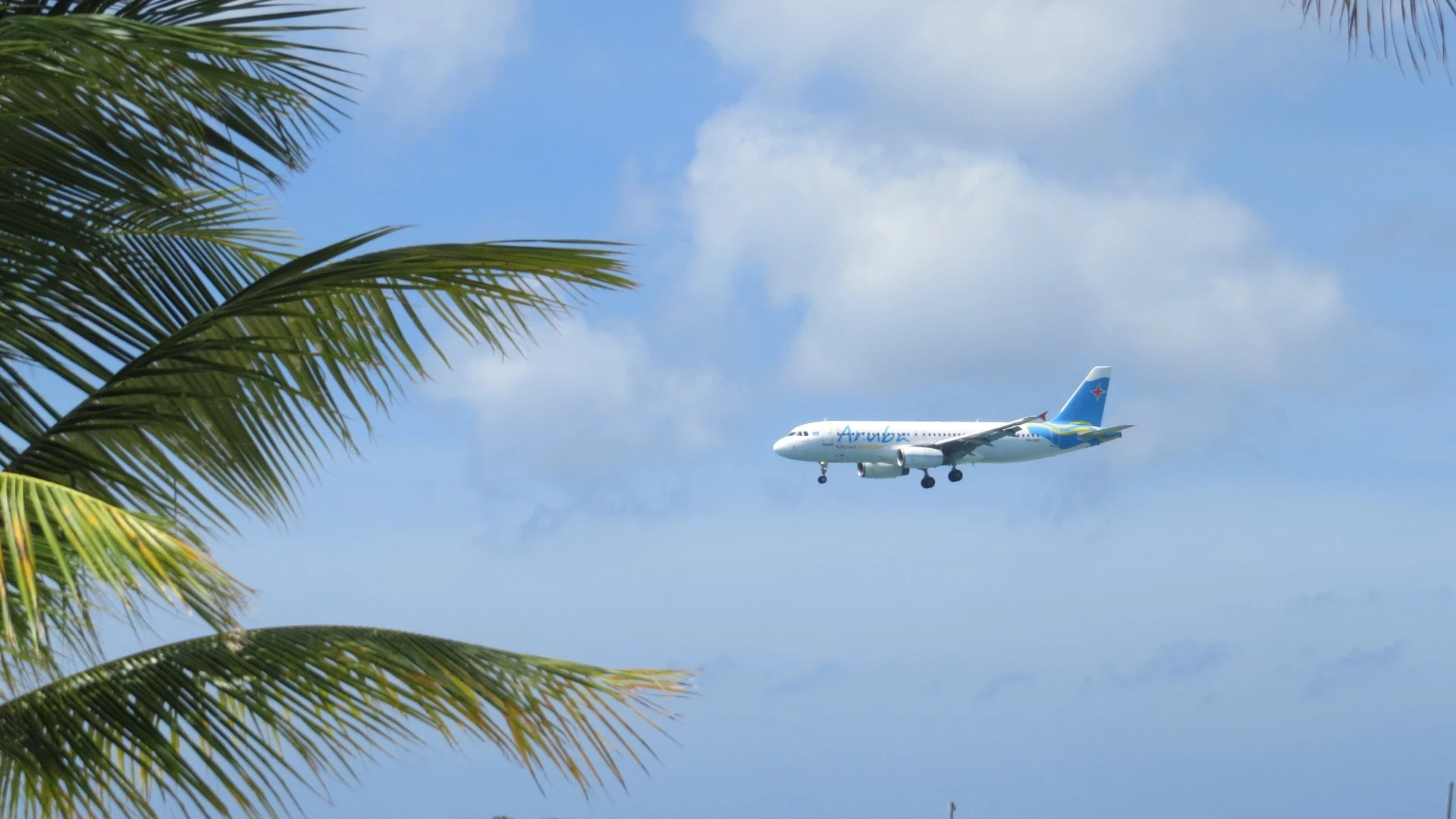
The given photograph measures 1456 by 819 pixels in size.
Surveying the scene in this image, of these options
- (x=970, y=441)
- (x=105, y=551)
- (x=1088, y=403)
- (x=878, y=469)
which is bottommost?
(x=105, y=551)

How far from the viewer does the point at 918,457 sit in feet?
160

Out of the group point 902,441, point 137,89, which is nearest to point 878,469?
point 902,441

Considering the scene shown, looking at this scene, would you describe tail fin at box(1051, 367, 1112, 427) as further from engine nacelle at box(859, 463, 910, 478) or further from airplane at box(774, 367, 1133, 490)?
engine nacelle at box(859, 463, 910, 478)

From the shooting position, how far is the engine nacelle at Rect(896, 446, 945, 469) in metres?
48.7

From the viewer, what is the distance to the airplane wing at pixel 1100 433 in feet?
174

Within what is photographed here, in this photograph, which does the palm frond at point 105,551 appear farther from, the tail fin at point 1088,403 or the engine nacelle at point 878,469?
the tail fin at point 1088,403

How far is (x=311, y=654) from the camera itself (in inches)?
139

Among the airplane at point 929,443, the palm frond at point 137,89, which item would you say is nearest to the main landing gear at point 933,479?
the airplane at point 929,443

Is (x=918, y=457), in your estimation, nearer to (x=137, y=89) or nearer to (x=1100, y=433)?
(x=1100, y=433)

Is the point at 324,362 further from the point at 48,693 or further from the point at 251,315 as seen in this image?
the point at 48,693

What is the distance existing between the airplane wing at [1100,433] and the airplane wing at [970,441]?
440cm

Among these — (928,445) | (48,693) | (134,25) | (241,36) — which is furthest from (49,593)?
(928,445)

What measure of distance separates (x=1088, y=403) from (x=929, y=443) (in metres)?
13.9

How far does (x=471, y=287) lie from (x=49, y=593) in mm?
1278
